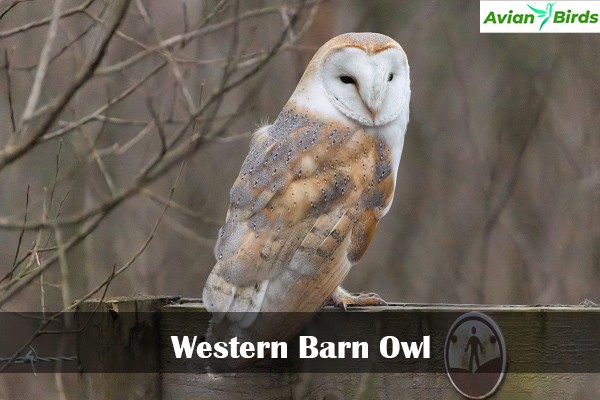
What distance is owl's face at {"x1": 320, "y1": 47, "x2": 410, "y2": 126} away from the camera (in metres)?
2.54

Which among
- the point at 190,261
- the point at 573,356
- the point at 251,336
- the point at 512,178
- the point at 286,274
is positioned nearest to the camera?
the point at 573,356

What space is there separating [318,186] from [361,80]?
0.32 meters

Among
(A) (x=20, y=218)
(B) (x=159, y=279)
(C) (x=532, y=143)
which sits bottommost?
(B) (x=159, y=279)

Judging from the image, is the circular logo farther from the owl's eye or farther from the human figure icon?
the owl's eye

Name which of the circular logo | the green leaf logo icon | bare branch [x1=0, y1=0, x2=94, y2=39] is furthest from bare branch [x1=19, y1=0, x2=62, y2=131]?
the green leaf logo icon

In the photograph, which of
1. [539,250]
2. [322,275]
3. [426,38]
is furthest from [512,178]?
[322,275]

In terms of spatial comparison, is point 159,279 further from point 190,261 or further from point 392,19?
point 392,19

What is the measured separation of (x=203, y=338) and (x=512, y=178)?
406 cm

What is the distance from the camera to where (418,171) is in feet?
21.8

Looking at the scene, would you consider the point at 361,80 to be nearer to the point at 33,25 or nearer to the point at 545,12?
the point at 33,25

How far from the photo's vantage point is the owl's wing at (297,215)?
7.57 feet

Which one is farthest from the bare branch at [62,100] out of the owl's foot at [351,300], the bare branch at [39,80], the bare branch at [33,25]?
the owl's foot at [351,300]

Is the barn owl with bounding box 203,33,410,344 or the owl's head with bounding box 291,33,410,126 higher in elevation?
the owl's head with bounding box 291,33,410,126

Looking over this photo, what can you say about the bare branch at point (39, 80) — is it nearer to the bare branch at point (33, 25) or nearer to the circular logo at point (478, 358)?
the bare branch at point (33, 25)
